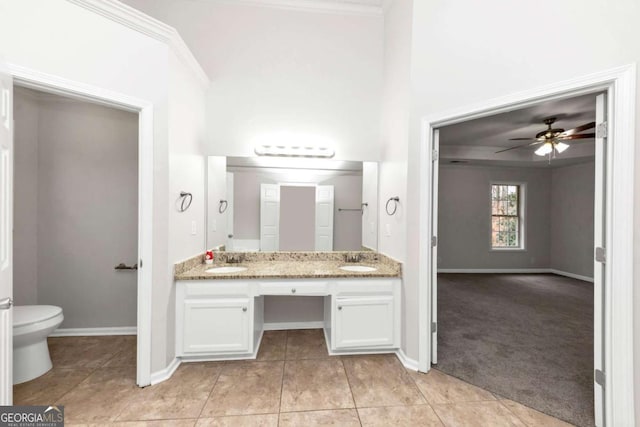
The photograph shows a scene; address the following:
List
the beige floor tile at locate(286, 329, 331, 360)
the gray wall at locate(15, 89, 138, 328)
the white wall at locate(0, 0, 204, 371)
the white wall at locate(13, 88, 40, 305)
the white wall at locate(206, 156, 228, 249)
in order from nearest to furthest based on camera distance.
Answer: the white wall at locate(0, 0, 204, 371) → the beige floor tile at locate(286, 329, 331, 360) → the white wall at locate(13, 88, 40, 305) → the gray wall at locate(15, 89, 138, 328) → the white wall at locate(206, 156, 228, 249)

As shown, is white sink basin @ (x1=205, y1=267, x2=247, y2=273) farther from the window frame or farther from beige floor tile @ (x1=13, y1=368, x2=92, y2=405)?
A: the window frame

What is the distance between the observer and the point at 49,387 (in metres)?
1.99

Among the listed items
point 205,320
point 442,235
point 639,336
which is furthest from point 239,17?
point 442,235

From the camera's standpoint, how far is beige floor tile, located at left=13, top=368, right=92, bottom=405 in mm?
1866

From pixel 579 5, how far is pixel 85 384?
418 centimetres

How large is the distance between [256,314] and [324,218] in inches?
47.7

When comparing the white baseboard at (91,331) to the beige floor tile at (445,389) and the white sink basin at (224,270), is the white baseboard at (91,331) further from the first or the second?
the beige floor tile at (445,389)

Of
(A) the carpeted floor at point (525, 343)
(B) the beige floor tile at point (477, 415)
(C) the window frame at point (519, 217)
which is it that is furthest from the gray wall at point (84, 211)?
(C) the window frame at point (519, 217)

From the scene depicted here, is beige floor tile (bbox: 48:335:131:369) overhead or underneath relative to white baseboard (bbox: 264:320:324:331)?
underneath

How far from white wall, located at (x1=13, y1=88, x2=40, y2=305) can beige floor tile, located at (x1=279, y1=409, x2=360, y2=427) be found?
2894mm

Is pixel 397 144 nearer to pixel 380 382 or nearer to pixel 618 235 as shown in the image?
pixel 618 235

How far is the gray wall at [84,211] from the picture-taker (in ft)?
8.94

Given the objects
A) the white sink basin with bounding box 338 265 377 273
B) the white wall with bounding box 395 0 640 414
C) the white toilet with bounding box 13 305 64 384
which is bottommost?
the white toilet with bounding box 13 305 64 384

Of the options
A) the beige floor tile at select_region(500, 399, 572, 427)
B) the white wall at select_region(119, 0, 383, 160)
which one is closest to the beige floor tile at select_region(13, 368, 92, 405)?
the white wall at select_region(119, 0, 383, 160)
